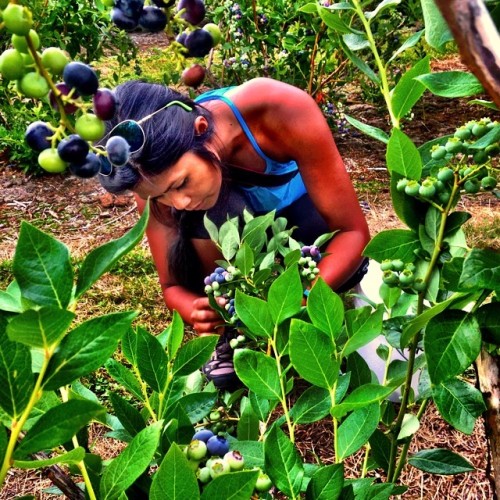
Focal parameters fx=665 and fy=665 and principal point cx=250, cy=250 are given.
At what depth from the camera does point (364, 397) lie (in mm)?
562

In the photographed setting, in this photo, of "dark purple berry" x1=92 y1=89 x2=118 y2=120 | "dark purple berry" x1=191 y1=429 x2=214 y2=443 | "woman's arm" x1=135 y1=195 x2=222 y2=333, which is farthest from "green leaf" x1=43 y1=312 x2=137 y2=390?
"woman's arm" x1=135 y1=195 x2=222 y2=333

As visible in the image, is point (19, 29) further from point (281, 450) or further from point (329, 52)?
point (329, 52)

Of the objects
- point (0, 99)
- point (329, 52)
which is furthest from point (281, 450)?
point (0, 99)

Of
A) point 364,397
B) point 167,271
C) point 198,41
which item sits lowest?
point 167,271

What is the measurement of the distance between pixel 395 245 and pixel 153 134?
2.81 ft

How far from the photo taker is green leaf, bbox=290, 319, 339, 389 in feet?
1.82

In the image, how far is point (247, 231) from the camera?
0.95 m

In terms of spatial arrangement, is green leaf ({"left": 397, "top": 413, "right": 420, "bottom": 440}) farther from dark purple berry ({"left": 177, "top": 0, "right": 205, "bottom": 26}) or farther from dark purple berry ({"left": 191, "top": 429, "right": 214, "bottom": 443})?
dark purple berry ({"left": 177, "top": 0, "right": 205, "bottom": 26})

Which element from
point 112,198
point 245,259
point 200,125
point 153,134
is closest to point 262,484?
point 245,259

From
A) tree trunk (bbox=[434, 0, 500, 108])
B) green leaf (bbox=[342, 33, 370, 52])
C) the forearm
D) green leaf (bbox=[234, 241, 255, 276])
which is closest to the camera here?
tree trunk (bbox=[434, 0, 500, 108])

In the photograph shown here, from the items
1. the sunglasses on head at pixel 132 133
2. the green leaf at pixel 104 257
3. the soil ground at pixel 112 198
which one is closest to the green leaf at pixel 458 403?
the green leaf at pixel 104 257

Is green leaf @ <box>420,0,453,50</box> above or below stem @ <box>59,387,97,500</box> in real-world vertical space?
above

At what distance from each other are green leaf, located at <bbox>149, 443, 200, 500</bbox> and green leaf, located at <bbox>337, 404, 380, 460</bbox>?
209mm

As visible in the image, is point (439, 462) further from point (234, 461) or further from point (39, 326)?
point (39, 326)
